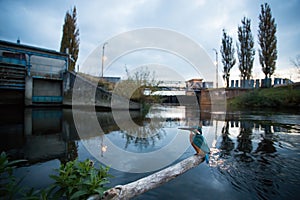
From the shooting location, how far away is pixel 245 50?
79.4 ft

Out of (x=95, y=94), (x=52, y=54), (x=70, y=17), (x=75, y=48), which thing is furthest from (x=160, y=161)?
(x=70, y=17)

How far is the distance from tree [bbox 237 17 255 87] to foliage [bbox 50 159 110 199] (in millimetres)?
27938

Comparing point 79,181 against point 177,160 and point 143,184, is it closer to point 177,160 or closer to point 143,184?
point 143,184

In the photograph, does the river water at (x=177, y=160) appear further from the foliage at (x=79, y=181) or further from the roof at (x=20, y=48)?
the roof at (x=20, y=48)

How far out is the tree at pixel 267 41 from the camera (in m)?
21.2

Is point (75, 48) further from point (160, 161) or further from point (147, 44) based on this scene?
point (160, 161)

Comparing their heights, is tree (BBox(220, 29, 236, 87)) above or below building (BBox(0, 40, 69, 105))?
above

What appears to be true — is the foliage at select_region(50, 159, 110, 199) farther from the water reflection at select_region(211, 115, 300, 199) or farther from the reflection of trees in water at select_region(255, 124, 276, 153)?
the reflection of trees in water at select_region(255, 124, 276, 153)

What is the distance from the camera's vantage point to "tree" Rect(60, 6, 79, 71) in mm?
20031

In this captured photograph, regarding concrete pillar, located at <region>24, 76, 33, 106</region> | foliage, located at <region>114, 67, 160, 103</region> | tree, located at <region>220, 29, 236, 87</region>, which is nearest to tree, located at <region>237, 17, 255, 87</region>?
tree, located at <region>220, 29, 236, 87</region>

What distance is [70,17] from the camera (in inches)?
810

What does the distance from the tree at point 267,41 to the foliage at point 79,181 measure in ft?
87.2

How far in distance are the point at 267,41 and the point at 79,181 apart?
27642mm

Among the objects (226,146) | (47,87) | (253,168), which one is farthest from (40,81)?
(253,168)
